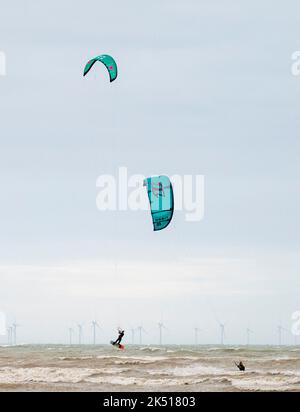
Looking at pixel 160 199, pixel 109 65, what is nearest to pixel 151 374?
pixel 160 199

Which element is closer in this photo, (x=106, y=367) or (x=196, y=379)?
(x=196, y=379)

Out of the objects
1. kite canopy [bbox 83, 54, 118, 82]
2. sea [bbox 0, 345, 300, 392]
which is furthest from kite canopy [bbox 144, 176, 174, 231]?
Answer: sea [bbox 0, 345, 300, 392]

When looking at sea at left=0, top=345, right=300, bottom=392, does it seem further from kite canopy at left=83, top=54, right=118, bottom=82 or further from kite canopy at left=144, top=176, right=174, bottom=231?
kite canopy at left=83, top=54, right=118, bottom=82

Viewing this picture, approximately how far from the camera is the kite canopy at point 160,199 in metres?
30.8

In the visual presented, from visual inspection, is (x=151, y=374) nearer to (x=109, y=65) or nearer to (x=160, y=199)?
(x=160, y=199)

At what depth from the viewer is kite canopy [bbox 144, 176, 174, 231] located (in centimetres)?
3078

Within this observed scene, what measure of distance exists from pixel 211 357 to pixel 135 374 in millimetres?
15629

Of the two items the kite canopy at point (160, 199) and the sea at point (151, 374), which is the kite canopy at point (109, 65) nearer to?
the kite canopy at point (160, 199)

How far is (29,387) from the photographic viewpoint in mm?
38125

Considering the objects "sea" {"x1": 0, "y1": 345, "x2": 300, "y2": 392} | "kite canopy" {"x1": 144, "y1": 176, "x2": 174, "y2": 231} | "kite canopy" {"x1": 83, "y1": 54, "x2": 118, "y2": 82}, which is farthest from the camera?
"sea" {"x1": 0, "y1": 345, "x2": 300, "y2": 392}
